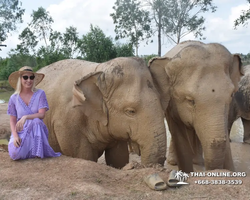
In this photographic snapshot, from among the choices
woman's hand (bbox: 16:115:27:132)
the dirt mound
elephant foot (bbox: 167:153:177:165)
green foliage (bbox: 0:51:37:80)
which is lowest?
elephant foot (bbox: 167:153:177:165)

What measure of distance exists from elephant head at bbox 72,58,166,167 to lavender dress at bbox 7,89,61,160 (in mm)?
510

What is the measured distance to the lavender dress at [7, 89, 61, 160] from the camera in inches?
155

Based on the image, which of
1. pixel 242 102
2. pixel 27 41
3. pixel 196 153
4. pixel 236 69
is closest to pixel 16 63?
pixel 27 41

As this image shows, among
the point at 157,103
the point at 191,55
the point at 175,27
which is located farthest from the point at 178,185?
the point at 175,27

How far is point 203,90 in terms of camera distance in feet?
13.6

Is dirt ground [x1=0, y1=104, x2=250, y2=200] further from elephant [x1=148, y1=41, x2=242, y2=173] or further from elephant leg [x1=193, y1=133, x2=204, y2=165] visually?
elephant leg [x1=193, y1=133, x2=204, y2=165]

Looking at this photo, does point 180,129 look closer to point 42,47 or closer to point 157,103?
point 157,103

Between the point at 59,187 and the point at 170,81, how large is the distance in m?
2.44

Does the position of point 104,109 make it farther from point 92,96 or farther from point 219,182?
point 219,182

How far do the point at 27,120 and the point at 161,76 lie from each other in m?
2.07

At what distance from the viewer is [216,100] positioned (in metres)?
4.05

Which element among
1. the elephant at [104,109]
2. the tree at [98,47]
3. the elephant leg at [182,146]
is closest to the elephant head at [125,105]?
the elephant at [104,109]

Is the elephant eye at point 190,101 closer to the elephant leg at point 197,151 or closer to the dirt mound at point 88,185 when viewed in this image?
the elephant leg at point 197,151

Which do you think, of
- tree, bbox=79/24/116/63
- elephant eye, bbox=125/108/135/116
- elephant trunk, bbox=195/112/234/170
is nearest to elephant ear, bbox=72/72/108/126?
elephant eye, bbox=125/108/135/116
